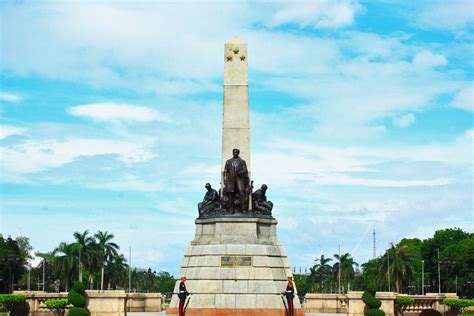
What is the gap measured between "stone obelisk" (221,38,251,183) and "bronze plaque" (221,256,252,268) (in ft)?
14.3

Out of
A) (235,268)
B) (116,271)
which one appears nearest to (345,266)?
(116,271)

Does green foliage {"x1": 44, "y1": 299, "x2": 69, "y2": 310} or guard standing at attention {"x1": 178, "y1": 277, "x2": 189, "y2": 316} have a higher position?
guard standing at attention {"x1": 178, "y1": 277, "x2": 189, "y2": 316}

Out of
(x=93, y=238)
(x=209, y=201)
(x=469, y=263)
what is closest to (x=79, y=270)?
(x=93, y=238)

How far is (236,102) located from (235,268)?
760 centimetres

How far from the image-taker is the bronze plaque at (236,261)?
2853cm

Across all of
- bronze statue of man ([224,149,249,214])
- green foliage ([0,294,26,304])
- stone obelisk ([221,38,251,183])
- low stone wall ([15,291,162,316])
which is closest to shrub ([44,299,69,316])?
low stone wall ([15,291,162,316])

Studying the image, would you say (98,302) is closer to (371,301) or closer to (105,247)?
(371,301)

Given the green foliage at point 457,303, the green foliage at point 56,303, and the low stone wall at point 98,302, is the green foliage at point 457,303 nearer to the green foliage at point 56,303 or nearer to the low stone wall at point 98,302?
the low stone wall at point 98,302

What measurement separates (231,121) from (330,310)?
12.7m

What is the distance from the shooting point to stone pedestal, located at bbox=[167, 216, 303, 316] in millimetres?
27609

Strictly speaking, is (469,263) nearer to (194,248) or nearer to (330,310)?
(330,310)

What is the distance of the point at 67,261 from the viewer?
256 feet

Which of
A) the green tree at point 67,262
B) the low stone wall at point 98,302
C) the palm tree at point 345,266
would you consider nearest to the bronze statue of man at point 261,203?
the low stone wall at point 98,302

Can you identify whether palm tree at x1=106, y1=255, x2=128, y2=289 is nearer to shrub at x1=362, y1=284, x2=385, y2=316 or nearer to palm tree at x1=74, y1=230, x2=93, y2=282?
palm tree at x1=74, y1=230, x2=93, y2=282
